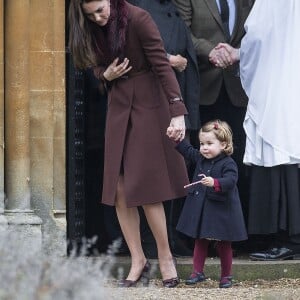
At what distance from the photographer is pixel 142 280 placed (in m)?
8.25

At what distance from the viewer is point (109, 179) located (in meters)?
8.08

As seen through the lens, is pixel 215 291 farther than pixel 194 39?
No

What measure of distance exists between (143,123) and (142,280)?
1.01m

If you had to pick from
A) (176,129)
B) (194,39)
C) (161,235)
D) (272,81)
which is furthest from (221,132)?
(194,39)

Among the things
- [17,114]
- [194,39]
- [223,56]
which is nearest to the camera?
[17,114]

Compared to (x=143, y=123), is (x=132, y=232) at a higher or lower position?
lower

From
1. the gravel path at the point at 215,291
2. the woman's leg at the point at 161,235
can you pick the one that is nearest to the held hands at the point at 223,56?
the woman's leg at the point at 161,235

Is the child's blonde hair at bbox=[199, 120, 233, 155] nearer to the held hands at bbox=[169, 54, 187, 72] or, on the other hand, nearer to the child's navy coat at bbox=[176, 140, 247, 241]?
the child's navy coat at bbox=[176, 140, 247, 241]

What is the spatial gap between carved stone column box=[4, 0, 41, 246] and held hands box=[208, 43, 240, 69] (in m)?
1.32

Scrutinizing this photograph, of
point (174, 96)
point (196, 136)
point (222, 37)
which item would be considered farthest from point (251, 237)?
point (174, 96)

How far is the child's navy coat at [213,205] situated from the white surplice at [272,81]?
0.75 metres

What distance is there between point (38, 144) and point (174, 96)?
131cm

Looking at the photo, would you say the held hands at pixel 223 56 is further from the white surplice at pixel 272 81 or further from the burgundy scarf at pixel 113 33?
the burgundy scarf at pixel 113 33

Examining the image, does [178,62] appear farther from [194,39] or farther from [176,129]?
[176,129]
